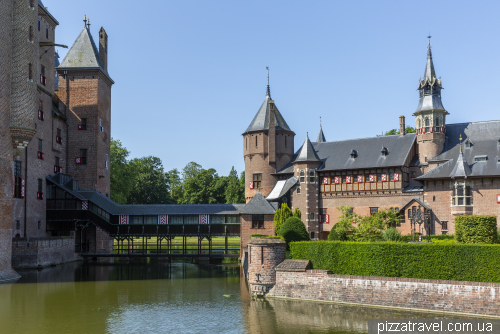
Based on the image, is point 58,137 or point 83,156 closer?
point 58,137

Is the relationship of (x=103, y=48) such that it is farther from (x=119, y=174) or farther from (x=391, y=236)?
(x=391, y=236)

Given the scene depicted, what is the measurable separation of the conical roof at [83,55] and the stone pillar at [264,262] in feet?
88.6

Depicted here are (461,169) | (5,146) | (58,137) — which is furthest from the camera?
(58,137)

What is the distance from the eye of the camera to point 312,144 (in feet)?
153

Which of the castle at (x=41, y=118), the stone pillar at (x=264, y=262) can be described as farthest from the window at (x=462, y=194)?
the castle at (x=41, y=118)

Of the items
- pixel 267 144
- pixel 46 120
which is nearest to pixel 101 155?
pixel 46 120

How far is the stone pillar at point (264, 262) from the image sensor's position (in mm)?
22188

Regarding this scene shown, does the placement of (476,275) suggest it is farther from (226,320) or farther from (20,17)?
(20,17)

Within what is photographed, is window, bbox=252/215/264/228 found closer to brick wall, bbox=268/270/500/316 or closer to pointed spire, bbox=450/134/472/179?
pointed spire, bbox=450/134/472/179

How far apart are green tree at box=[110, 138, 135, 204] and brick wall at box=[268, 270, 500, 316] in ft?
118

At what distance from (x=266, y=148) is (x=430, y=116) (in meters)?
15.0

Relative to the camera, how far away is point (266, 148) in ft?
148

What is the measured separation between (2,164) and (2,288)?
22.5 ft

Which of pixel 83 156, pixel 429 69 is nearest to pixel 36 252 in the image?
pixel 83 156
